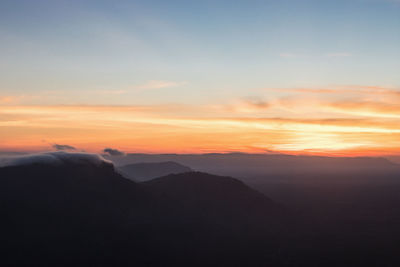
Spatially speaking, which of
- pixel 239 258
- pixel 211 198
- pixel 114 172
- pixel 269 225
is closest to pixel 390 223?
pixel 269 225

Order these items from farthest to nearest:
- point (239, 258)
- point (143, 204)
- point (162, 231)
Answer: point (143, 204) → point (162, 231) → point (239, 258)

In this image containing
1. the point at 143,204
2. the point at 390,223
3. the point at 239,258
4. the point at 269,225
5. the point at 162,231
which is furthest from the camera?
the point at 390,223

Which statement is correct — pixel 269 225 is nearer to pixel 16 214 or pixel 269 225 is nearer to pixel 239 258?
pixel 239 258
